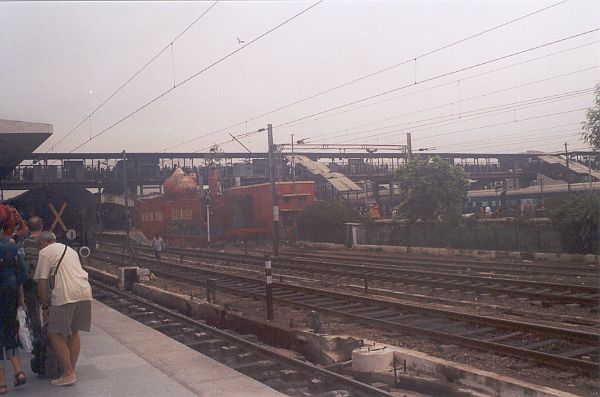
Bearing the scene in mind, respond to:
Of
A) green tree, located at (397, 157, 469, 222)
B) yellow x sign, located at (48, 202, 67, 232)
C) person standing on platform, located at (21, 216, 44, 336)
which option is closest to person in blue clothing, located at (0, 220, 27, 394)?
person standing on platform, located at (21, 216, 44, 336)

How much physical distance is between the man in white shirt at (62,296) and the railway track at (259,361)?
2.58 metres

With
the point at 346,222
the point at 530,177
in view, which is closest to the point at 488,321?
the point at 346,222

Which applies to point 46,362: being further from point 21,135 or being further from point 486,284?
point 486,284

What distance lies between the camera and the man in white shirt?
256 inches

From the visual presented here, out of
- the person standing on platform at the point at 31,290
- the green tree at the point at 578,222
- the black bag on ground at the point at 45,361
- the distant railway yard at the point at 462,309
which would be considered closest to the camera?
the black bag on ground at the point at 45,361

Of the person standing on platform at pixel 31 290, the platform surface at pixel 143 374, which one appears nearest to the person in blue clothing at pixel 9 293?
the platform surface at pixel 143 374

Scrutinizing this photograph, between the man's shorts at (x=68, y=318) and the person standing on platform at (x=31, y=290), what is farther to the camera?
the person standing on platform at (x=31, y=290)

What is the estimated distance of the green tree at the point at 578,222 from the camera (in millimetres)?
21766

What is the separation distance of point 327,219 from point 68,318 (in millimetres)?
29840

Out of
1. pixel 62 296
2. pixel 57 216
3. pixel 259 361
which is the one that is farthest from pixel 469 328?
pixel 57 216

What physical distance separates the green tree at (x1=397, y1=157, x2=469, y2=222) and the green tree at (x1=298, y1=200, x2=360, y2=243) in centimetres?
435

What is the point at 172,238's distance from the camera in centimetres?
4453

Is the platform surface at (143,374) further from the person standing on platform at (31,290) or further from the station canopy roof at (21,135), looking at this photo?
the station canopy roof at (21,135)

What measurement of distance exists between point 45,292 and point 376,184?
146ft
